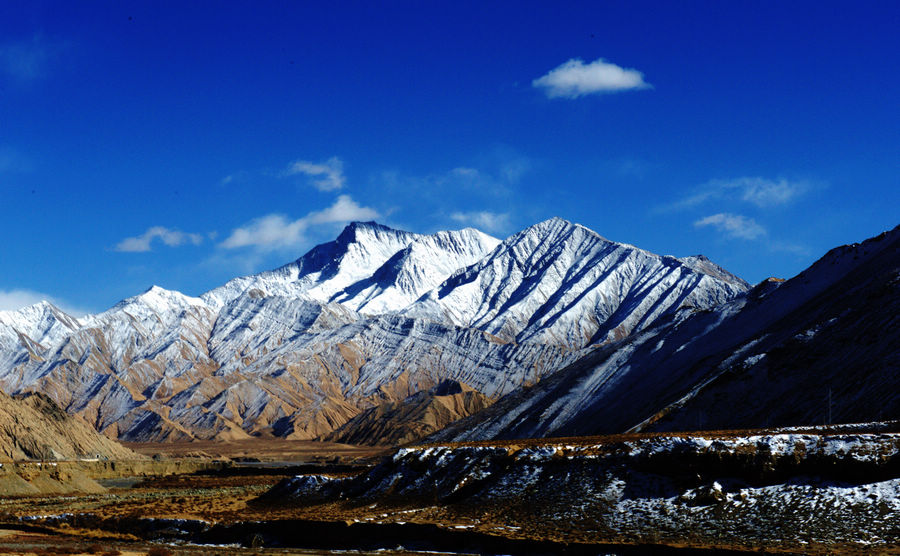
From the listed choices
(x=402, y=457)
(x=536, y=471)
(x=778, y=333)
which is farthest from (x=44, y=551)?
(x=778, y=333)

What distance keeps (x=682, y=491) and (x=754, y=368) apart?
4160cm

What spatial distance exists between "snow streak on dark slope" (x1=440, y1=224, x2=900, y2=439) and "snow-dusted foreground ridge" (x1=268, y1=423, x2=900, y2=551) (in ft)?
69.6

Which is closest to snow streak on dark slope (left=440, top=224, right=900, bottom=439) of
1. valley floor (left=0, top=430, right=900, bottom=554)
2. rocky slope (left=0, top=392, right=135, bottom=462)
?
valley floor (left=0, top=430, right=900, bottom=554)

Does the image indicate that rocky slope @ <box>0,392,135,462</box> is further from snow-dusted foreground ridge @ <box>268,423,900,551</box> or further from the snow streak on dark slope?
snow-dusted foreground ridge @ <box>268,423,900,551</box>

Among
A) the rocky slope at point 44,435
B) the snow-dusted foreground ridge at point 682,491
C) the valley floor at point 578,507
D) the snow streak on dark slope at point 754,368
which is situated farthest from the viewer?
the rocky slope at point 44,435

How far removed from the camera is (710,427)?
69.9m

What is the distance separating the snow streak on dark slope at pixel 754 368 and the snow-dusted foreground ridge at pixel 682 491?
21216 mm

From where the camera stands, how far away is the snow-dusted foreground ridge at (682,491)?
33312mm

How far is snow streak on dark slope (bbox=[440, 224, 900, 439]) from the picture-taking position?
6519 cm

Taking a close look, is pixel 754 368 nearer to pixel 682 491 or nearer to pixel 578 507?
pixel 682 491

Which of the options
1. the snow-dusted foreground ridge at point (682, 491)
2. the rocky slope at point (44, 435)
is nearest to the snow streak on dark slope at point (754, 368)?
the snow-dusted foreground ridge at point (682, 491)

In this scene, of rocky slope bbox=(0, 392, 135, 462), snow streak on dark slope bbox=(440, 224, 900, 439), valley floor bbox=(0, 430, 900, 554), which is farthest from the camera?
rocky slope bbox=(0, 392, 135, 462)

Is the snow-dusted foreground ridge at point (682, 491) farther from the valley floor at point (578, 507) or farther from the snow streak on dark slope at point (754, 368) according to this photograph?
the snow streak on dark slope at point (754, 368)

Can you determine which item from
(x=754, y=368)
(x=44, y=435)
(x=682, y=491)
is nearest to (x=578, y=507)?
(x=682, y=491)
